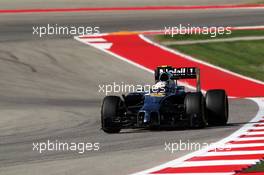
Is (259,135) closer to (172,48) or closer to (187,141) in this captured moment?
(187,141)

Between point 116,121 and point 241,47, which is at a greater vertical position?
point 241,47

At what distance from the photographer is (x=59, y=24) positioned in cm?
4122

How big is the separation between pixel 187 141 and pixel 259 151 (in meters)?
2.02

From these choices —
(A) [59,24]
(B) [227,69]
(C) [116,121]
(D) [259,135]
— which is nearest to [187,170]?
(D) [259,135]
